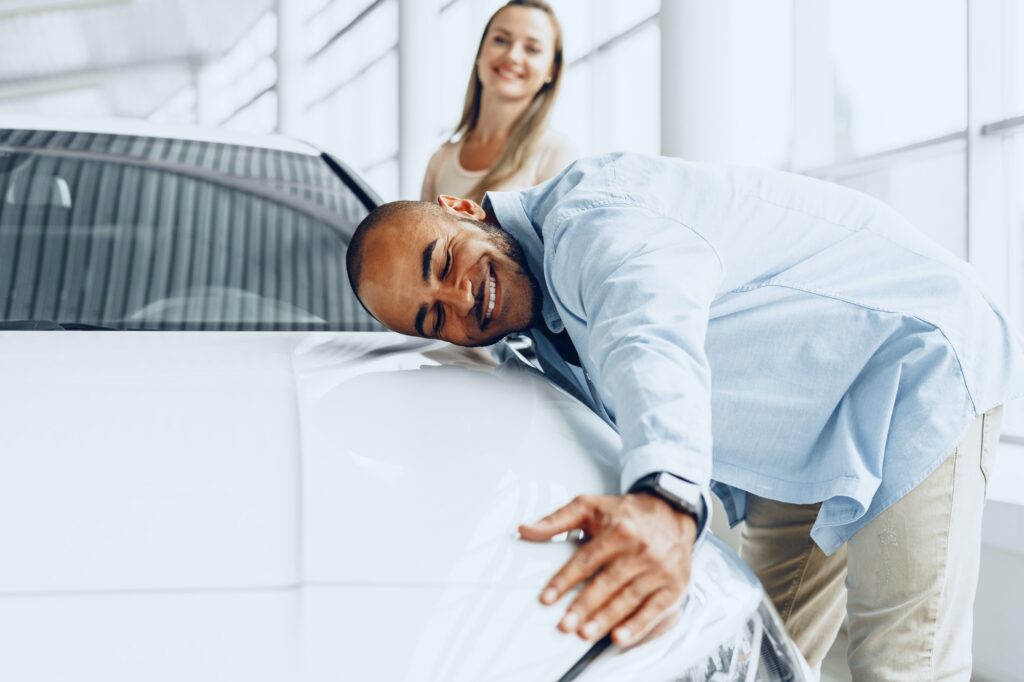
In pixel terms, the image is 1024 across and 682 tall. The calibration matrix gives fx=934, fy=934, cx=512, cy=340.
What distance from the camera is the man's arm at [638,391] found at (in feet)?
2.82

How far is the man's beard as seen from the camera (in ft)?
4.64

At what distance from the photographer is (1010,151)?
3.82 metres

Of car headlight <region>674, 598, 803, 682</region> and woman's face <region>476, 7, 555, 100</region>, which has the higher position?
woman's face <region>476, 7, 555, 100</region>

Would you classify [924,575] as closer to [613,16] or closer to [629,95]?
[629,95]

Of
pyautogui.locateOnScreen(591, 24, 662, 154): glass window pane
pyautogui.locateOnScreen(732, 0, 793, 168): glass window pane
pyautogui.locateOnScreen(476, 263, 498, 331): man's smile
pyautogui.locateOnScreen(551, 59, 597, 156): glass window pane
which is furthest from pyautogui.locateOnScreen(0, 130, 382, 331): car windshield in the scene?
pyautogui.locateOnScreen(551, 59, 597, 156): glass window pane

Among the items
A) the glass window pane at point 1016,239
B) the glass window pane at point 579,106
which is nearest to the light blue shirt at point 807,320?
the glass window pane at point 1016,239

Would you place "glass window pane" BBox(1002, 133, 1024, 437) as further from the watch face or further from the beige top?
the watch face

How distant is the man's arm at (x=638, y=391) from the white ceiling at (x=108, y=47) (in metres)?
14.1

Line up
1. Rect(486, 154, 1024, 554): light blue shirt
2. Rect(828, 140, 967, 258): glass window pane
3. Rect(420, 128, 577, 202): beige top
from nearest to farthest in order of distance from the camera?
Rect(486, 154, 1024, 554): light blue shirt
Rect(420, 128, 577, 202): beige top
Rect(828, 140, 967, 258): glass window pane

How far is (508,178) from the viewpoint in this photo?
2.47 meters

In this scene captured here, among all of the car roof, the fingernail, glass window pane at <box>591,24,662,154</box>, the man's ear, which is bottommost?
the fingernail

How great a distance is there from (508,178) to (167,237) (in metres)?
0.98

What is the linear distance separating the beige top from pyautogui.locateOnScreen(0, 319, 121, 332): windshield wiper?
44.8 inches

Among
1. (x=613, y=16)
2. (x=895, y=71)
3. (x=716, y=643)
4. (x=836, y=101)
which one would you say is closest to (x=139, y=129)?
(x=716, y=643)
